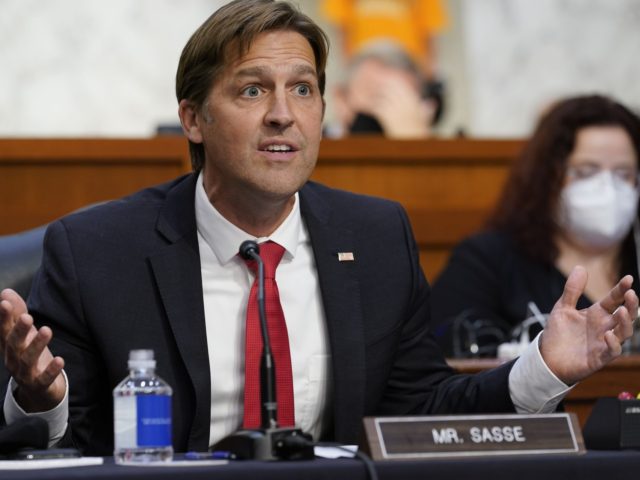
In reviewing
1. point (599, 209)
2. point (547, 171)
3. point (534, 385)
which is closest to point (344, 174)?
point (547, 171)

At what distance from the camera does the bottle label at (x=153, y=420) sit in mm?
1667

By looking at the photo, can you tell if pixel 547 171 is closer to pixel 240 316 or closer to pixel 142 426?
pixel 240 316

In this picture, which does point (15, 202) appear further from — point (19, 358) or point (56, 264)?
point (19, 358)

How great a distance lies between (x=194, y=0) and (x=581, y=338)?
201 inches

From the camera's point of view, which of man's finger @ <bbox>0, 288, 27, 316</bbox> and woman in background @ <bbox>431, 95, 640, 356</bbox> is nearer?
man's finger @ <bbox>0, 288, 27, 316</bbox>

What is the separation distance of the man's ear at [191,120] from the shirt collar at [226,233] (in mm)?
132

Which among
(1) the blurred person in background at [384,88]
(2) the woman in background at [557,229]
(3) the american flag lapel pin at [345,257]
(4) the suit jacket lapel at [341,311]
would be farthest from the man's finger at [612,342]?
(1) the blurred person in background at [384,88]

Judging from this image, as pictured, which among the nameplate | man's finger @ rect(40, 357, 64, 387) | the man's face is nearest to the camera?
the nameplate

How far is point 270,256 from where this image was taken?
2.32 m

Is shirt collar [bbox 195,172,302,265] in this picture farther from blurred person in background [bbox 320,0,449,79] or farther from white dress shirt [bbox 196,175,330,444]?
blurred person in background [bbox 320,0,449,79]

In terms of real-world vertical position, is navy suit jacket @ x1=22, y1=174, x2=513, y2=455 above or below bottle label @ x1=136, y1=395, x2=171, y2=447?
Answer: above

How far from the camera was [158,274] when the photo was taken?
2256 millimetres

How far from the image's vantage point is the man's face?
226 cm

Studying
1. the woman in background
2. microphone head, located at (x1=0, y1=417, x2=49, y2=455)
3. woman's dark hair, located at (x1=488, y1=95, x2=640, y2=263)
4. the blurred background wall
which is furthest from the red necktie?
the blurred background wall
